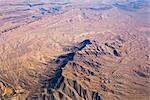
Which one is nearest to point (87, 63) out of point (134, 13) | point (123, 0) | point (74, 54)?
point (74, 54)

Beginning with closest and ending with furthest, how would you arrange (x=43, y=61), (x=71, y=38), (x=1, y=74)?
(x=1, y=74), (x=43, y=61), (x=71, y=38)

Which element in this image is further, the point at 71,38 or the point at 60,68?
the point at 71,38

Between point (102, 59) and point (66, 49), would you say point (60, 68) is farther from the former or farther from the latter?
point (66, 49)

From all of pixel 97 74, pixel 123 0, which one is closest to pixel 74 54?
pixel 97 74

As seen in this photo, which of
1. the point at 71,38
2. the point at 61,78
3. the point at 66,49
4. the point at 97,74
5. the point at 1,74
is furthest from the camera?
the point at 71,38

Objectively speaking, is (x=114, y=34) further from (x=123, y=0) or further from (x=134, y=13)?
(x=123, y=0)

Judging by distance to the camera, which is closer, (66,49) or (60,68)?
(60,68)
